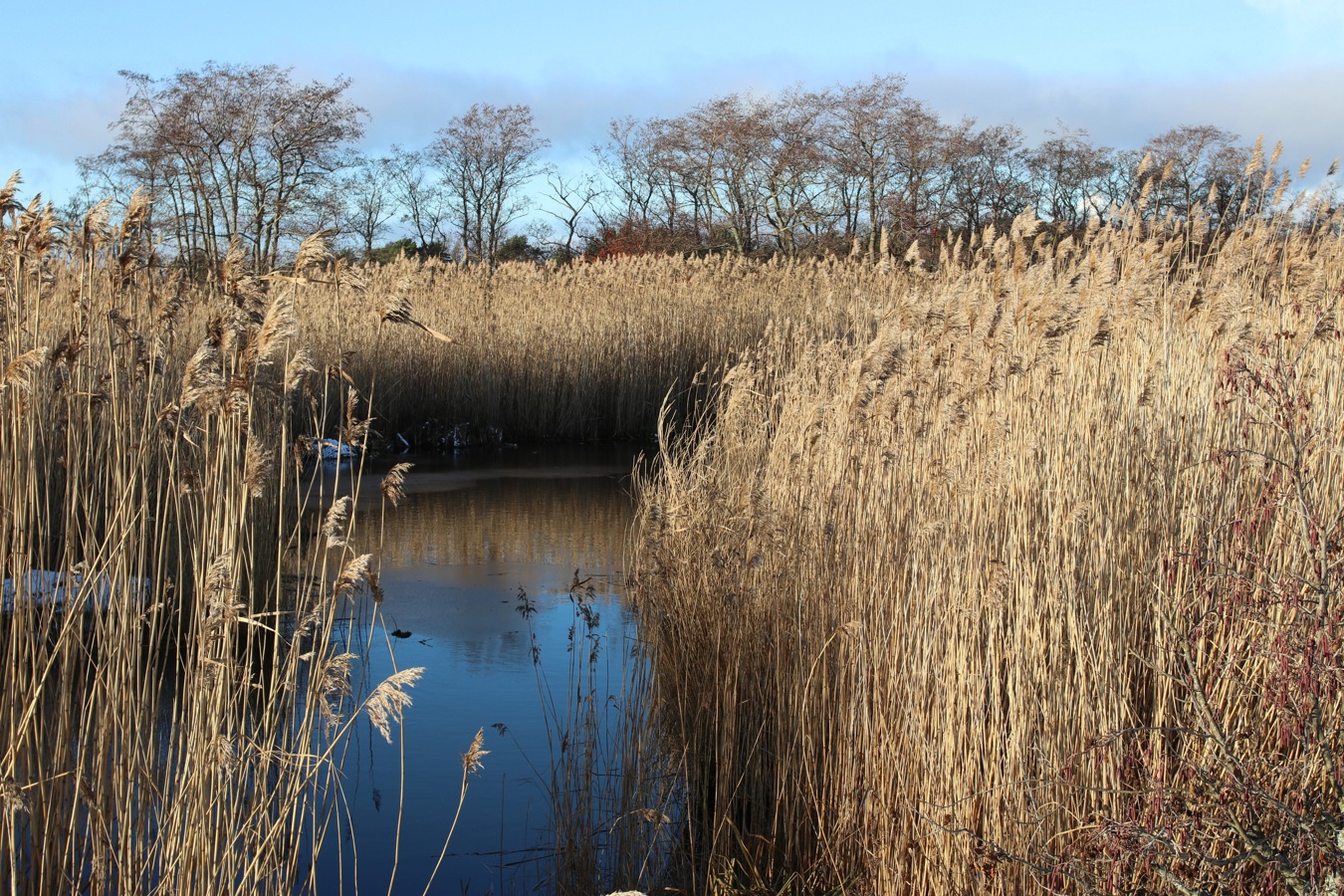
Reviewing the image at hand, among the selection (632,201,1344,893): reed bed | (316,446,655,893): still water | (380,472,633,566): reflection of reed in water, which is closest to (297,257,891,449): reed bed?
(316,446,655,893): still water

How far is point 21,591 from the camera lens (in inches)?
80.2

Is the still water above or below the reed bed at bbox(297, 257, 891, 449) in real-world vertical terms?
below

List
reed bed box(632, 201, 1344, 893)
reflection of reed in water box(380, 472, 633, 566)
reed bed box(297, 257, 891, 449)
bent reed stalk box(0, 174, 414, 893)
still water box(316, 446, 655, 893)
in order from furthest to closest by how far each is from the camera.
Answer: reed bed box(297, 257, 891, 449) < reflection of reed in water box(380, 472, 633, 566) < still water box(316, 446, 655, 893) < reed bed box(632, 201, 1344, 893) < bent reed stalk box(0, 174, 414, 893)

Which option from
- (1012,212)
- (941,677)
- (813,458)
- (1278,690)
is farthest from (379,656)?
(1012,212)

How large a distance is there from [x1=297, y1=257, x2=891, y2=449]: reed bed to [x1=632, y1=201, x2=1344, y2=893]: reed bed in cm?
633

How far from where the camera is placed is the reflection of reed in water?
6398 mm

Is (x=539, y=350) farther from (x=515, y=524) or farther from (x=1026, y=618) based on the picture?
(x=1026, y=618)

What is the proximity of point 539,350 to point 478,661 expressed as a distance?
249 inches

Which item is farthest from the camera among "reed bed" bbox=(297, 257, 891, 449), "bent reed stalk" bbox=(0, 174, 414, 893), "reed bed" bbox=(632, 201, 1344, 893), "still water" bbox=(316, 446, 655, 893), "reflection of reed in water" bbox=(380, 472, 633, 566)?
"reed bed" bbox=(297, 257, 891, 449)

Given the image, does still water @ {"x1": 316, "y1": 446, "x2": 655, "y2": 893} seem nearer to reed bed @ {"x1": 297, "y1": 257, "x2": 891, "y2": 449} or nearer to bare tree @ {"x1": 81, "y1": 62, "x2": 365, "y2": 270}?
reed bed @ {"x1": 297, "y1": 257, "x2": 891, "y2": 449}

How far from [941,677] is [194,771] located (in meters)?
1.45

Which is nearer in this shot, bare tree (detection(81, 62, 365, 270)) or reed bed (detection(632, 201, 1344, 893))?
reed bed (detection(632, 201, 1344, 893))

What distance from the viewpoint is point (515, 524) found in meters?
7.24

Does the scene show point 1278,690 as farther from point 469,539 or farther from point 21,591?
point 469,539
